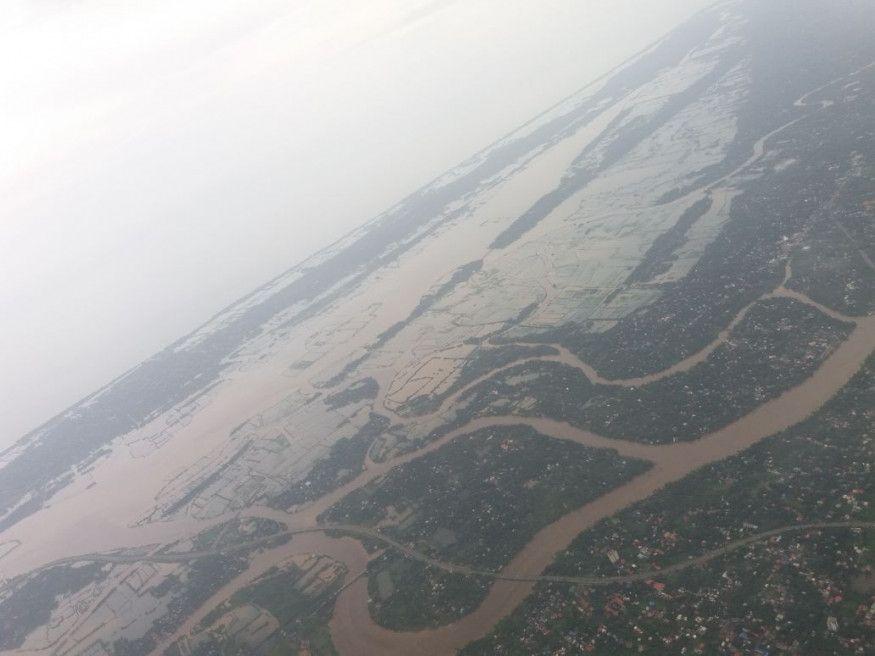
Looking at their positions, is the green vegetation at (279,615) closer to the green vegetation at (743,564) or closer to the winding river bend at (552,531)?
the winding river bend at (552,531)

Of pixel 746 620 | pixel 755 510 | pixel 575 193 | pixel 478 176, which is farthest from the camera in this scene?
pixel 478 176

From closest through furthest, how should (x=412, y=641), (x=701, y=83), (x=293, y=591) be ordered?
(x=412, y=641) → (x=293, y=591) → (x=701, y=83)

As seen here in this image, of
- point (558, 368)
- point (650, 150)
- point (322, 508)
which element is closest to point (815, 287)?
point (558, 368)

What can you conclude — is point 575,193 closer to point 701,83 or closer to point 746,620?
point 701,83

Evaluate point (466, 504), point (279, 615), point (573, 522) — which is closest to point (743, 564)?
point (573, 522)

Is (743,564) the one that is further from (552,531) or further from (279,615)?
(279,615)

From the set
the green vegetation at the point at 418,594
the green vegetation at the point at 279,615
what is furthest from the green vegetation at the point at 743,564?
the green vegetation at the point at 279,615

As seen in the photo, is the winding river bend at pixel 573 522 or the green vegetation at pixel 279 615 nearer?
the winding river bend at pixel 573 522

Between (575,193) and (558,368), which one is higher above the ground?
(575,193)

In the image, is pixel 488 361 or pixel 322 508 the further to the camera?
pixel 488 361

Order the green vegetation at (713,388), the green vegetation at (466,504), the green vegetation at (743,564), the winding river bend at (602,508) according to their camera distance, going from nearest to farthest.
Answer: the green vegetation at (743,564)
the winding river bend at (602,508)
the green vegetation at (466,504)
the green vegetation at (713,388)

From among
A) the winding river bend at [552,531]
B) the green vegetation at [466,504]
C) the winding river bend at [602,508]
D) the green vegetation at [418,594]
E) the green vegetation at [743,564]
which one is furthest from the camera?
the green vegetation at [466,504]
